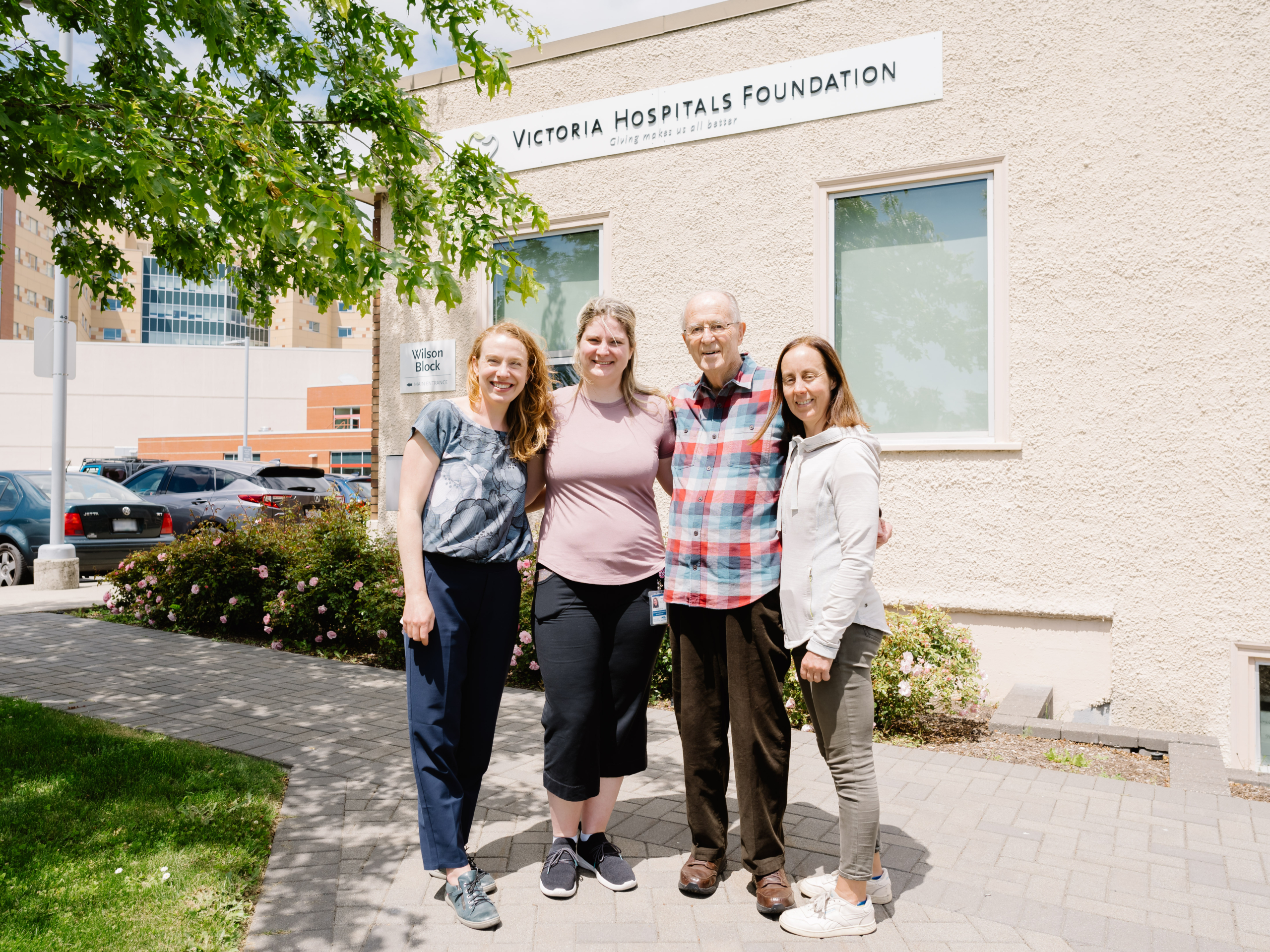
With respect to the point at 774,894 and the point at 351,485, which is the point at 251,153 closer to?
the point at 774,894

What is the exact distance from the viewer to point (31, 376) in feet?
222

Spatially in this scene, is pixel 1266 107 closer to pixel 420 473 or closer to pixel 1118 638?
pixel 1118 638

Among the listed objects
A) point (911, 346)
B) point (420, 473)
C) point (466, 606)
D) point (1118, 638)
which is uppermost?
point (911, 346)

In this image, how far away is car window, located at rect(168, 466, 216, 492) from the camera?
1561 centimetres

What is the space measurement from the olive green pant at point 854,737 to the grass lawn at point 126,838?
6.46ft

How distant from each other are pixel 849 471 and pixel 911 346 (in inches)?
155

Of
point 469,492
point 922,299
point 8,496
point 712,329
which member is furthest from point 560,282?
point 8,496

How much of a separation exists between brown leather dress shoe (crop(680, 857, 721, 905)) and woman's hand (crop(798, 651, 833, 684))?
2.80 feet

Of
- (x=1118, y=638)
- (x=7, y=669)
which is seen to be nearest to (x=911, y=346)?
(x=1118, y=638)

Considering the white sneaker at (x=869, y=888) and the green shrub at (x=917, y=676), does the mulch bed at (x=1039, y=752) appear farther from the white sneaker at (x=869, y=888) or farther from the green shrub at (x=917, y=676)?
the white sneaker at (x=869, y=888)

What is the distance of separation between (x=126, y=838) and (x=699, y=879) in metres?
2.23

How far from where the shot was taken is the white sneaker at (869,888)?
10.2 ft

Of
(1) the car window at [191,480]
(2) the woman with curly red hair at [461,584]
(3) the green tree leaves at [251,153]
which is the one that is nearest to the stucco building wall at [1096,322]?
(3) the green tree leaves at [251,153]

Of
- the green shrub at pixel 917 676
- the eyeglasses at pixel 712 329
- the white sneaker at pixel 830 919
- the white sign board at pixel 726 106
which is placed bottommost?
the white sneaker at pixel 830 919
